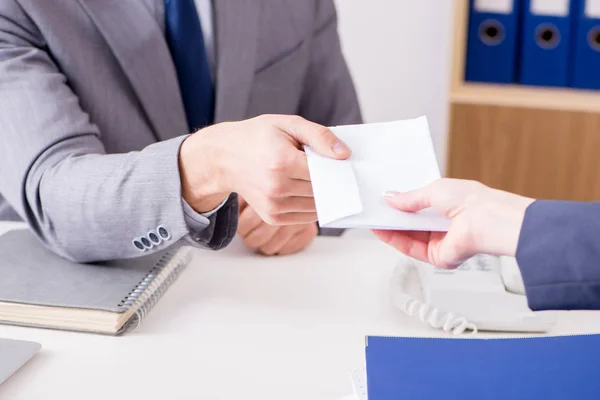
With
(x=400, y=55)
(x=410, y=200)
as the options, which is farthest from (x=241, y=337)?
(x=400, y=55)

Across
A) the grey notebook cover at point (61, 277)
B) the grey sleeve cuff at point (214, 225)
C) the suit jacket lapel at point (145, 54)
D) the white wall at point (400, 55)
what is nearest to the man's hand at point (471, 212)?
the grey sleeve cuff at point (214, 225)

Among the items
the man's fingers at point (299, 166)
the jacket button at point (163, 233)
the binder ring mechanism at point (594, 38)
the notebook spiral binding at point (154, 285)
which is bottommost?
the notebook spiral binding at point (154, 285)

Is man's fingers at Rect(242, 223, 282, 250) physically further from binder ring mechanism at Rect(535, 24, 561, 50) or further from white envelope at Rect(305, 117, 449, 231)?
binder ring mechanism at Rect(535, 24, 561, 50)

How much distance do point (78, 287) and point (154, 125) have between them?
38 cm

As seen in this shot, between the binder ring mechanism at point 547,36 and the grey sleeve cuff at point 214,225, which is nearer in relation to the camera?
the grey sleeve cuff at point 214,225

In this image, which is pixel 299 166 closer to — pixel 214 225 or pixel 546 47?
pixel 214 225

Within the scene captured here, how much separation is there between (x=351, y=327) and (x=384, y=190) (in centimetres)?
19

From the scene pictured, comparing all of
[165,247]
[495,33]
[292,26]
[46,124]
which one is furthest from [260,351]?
[495,33]

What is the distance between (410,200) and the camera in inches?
32.5

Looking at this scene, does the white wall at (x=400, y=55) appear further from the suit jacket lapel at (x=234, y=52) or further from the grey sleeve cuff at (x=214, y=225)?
the grey sleeve cuff at (x=214, y=225)

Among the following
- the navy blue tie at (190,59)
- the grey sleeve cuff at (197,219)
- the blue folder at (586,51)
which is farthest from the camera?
the blue folder at (586,51)

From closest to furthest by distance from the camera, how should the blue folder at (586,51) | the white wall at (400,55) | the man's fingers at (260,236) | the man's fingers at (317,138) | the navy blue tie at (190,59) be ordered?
the man's fingers at (317,138), the man's fingers at (260,236), the navy blue tie at (190,59), the blue folder at (586,51), the white wall at (400,55)

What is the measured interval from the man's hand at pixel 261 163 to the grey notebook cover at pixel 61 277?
0.13 m

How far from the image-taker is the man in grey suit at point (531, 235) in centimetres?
75
